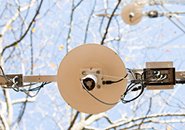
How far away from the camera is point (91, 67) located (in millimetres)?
1692

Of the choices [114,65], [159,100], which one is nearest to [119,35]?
[159,100]

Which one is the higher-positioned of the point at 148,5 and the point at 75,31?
the point at 148,5

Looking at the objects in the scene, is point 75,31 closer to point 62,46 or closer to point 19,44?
point 62,46

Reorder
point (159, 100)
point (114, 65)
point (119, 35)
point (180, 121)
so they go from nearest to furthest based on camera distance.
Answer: point (114, 65) → point (180, 121) → point (159, 100) → point (119, 35)

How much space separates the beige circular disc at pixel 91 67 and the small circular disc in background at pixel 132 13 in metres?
2.23

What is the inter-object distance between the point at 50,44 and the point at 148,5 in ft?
4.46

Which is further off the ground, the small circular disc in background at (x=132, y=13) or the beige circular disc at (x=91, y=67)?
the small circular disc in background at (x=132, y=13)

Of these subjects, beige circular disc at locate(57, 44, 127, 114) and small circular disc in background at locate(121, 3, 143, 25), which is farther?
small circular disc in background at locate(121, 3, 143, 25)

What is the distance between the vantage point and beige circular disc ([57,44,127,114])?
1.69 metres

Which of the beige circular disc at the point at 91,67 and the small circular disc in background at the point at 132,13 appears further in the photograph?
the small circular disc in background at the point at 132,13

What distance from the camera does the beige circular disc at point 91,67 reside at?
1694mm

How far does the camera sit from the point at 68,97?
1742 mm

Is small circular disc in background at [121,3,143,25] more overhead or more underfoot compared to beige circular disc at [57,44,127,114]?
more overhead

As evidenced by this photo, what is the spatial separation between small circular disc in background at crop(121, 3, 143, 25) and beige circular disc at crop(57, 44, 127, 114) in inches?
87.8
